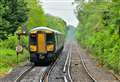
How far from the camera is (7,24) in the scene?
104ft

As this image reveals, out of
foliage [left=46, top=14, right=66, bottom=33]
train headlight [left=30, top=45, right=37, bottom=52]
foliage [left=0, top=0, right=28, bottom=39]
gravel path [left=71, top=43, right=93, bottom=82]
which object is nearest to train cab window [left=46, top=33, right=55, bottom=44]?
train headlight [left=30, top=45, right=37, bottom=52]

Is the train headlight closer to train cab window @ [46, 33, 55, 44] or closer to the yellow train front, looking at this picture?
the yellow train front

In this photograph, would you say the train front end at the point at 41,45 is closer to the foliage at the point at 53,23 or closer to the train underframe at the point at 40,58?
the train underframe at the point at 40,58

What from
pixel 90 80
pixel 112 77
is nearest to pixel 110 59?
pixel 112 77

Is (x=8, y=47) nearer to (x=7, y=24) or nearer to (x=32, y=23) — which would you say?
(x=7, y=24)

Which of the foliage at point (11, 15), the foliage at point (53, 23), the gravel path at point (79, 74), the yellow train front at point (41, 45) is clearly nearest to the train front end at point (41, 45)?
the yellow train front at point (41, 45)

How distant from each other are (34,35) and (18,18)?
2.86 meters

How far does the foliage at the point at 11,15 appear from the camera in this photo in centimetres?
3153

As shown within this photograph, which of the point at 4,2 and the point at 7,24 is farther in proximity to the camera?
the point at 4,2

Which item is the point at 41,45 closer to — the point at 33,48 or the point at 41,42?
the point at 41,42

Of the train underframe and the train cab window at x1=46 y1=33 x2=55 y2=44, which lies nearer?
the train underframe

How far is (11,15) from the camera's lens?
34.4 meters

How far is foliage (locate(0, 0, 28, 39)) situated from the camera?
31.5 m

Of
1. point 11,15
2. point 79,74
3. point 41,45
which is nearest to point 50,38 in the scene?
point 41,45
